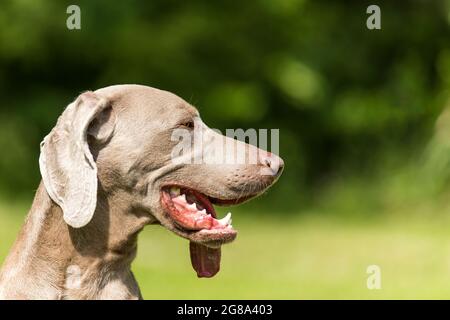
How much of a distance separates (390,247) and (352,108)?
14.0 ft

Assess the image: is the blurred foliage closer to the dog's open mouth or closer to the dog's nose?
the dog's open mouth

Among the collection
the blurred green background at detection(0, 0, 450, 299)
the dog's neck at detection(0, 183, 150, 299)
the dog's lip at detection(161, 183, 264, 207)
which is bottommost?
the dog's neck at detection(0, 183, 150, 299)

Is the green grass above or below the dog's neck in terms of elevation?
above

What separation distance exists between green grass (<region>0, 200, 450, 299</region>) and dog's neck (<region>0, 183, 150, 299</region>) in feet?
13.5

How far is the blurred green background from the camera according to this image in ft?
41.4

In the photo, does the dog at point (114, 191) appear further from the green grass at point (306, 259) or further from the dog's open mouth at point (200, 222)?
the green grass at point (306, 259)

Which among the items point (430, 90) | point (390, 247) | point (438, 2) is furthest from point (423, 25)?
A: point (390, 247)

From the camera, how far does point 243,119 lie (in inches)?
601

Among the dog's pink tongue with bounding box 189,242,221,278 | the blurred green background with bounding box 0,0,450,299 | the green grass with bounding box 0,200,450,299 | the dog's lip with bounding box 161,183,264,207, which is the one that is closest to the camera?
the dog's lip with bounding box 161,183,264,207

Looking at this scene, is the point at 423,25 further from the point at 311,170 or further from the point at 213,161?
the point at 213,161

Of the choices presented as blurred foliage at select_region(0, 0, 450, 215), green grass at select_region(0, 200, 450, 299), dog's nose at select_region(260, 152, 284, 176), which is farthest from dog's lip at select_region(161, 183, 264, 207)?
blurred foliage at select_region(0, 0, 450, 215)

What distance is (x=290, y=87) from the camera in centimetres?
1549

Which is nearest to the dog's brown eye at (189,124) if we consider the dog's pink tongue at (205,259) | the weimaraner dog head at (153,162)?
the weimaraner dog head at (153,162)
